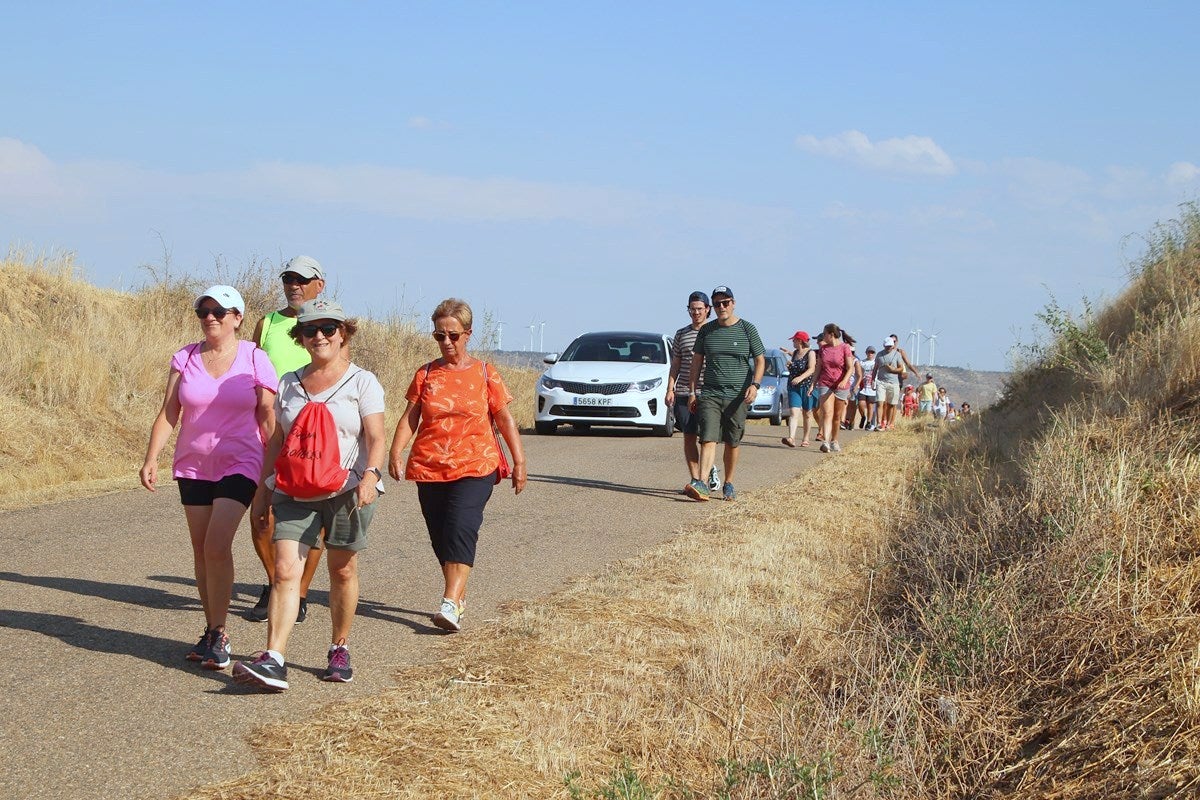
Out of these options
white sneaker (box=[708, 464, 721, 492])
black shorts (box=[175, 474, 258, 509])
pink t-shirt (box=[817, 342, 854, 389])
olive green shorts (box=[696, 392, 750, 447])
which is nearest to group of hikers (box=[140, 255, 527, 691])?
black shorts (box=[175, 474, 258, 509])

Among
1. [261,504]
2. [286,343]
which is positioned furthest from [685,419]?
[261,504]

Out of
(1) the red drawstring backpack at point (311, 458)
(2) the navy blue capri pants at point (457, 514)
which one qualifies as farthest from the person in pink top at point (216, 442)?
(2) the navy blue capri pants at point (457, 514)

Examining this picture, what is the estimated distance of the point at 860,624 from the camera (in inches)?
289

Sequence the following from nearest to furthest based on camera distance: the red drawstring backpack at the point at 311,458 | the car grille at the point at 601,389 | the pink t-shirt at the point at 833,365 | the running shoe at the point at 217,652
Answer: the red drawstring backpack at the point at 311,458 < the running shoe at the point at 217,652 < the pink t-shirt at the point at 833,365 < the car grille at the point at 601,389

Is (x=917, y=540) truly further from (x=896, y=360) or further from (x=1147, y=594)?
(x=896, y=360)

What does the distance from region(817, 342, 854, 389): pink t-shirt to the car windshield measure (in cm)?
319

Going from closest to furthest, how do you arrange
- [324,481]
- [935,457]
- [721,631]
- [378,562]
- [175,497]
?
[324,481], [721,631], [378,562], [175,497], [935,457]

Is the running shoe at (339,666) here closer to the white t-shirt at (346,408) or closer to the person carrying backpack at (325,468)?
the person carrying backpack at (325,468)

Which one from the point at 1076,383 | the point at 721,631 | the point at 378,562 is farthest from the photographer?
the point at 1076,383

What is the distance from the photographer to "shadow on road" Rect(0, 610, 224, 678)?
6.75 metres

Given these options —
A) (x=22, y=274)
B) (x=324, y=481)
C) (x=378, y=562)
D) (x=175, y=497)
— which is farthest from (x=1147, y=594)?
(x=22, y=274)

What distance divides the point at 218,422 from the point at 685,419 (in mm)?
8089

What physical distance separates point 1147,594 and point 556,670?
2.76 meters

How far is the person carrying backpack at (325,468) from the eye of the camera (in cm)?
620
